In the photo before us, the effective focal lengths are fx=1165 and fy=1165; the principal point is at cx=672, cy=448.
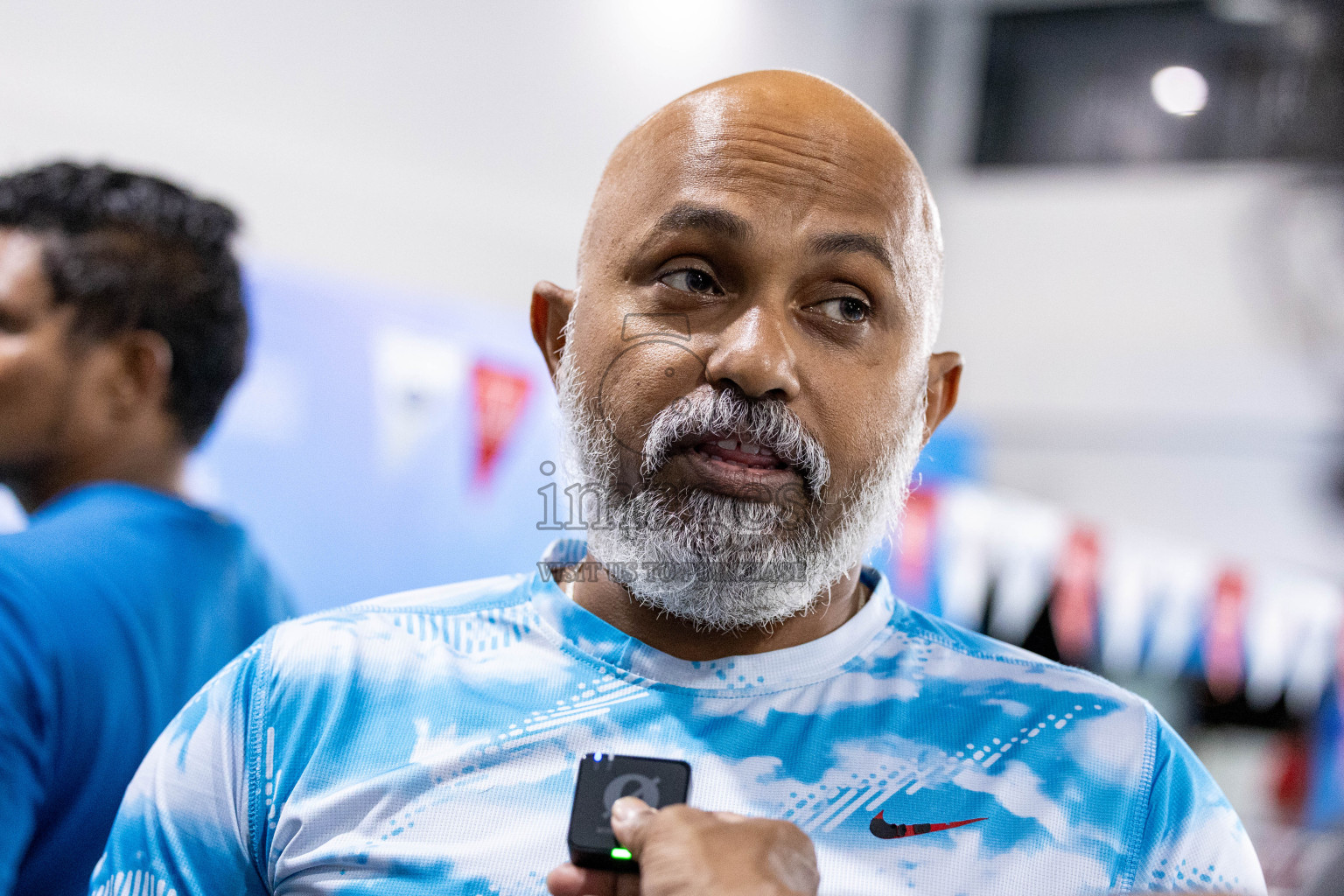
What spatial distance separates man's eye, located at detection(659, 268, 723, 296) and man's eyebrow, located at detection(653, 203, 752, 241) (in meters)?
0.04

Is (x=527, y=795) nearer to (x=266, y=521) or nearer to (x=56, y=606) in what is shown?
(x=56, y=606)

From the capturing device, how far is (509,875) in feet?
3.61

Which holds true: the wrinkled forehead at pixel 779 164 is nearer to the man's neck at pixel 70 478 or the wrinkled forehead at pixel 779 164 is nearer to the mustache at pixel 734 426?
the mustache at pixel 734 426

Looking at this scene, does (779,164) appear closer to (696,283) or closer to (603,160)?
(696,283)

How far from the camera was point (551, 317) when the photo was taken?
1.44m

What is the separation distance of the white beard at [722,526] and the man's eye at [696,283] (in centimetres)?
12

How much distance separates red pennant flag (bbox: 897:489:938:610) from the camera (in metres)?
4.36

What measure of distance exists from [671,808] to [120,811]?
64 centimetres

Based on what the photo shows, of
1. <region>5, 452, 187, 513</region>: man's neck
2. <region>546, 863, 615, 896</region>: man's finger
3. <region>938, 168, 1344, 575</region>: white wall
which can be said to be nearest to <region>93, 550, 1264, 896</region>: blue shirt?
<region>546, 863, 615, 896</region>: man's finger

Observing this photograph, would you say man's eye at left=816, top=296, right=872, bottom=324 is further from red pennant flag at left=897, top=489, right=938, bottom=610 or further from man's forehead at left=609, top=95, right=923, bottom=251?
red pennant flag at left=897, top=489, right=938, bottom=610

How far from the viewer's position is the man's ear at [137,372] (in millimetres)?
1740

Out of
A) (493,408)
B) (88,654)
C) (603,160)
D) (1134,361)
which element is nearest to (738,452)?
(88,654)

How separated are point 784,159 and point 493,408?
173 cm

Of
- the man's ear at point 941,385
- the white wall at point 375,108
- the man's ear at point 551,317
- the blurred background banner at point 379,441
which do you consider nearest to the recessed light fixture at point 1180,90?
the white wall at point 375,108
